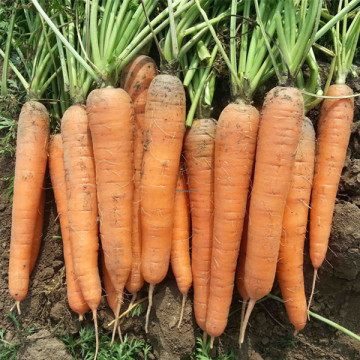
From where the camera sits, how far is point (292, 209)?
6.14 ft

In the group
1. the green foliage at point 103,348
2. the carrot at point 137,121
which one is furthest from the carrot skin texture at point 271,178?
the green foliage at point 103,348

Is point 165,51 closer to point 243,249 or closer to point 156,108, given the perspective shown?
point 156,108

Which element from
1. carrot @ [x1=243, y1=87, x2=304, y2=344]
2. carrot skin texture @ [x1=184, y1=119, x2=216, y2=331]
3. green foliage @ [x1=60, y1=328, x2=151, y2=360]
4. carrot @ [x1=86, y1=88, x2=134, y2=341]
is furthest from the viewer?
green foliage @ [x1=60, y1=328, x2=151, y2=360]

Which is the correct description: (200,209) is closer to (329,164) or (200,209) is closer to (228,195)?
(228,195)

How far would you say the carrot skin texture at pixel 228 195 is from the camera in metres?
1.76

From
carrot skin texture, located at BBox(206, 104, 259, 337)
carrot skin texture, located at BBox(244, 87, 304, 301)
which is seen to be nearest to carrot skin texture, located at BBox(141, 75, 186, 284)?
carrot skin texture, located at BBox(206, 104, 259, 337)

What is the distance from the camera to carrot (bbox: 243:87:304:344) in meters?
1.70

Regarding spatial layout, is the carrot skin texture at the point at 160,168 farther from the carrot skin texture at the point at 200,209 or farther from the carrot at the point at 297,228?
the carrot at the point at 297,228

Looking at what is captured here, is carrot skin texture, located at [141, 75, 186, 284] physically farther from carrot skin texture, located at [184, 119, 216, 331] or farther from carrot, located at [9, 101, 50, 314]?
carrot, located at [9, 101, 50, 314]

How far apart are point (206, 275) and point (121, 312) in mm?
543

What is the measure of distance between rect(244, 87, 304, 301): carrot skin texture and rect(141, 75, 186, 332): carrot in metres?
0.42

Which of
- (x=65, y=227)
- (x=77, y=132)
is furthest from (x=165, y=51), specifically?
(x=65, y=227)

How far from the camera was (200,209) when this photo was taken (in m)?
1.95

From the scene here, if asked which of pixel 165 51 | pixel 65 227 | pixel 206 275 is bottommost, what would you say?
pixel 206 275
